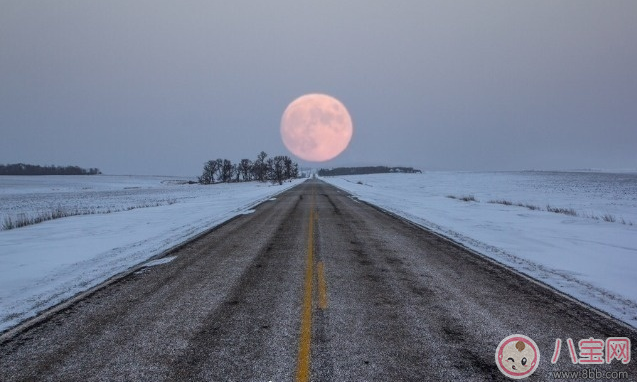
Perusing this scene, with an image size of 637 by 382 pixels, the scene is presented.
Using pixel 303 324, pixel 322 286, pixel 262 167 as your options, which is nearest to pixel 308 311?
pixel 303 324

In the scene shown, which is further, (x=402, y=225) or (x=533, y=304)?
(x=402, y=225)

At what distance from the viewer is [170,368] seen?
11.7 ft

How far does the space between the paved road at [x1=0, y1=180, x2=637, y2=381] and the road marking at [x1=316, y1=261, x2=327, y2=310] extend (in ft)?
0.11

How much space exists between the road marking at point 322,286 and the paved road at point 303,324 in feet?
0.11

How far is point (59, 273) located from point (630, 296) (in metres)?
11.2

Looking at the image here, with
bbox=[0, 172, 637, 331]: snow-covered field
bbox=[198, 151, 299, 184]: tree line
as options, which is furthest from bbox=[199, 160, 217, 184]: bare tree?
bbox=[0, 172, 637, 331]: snow-covered field

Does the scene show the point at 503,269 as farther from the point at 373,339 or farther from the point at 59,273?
the point at 59,273

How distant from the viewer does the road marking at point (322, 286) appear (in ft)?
17.4

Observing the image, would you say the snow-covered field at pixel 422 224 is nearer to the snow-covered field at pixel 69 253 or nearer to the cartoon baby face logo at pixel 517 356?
the snow-covered field at pixel 69 253

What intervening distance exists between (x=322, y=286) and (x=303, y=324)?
63.1 inches

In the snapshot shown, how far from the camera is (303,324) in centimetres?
452

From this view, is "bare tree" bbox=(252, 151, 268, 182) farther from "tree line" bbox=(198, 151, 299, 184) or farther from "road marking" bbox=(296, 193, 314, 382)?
"road marking" bbox=(296, 193, 314, 382)

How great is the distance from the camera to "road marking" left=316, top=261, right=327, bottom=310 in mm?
5293

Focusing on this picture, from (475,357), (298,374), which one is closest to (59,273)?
(298,374)
